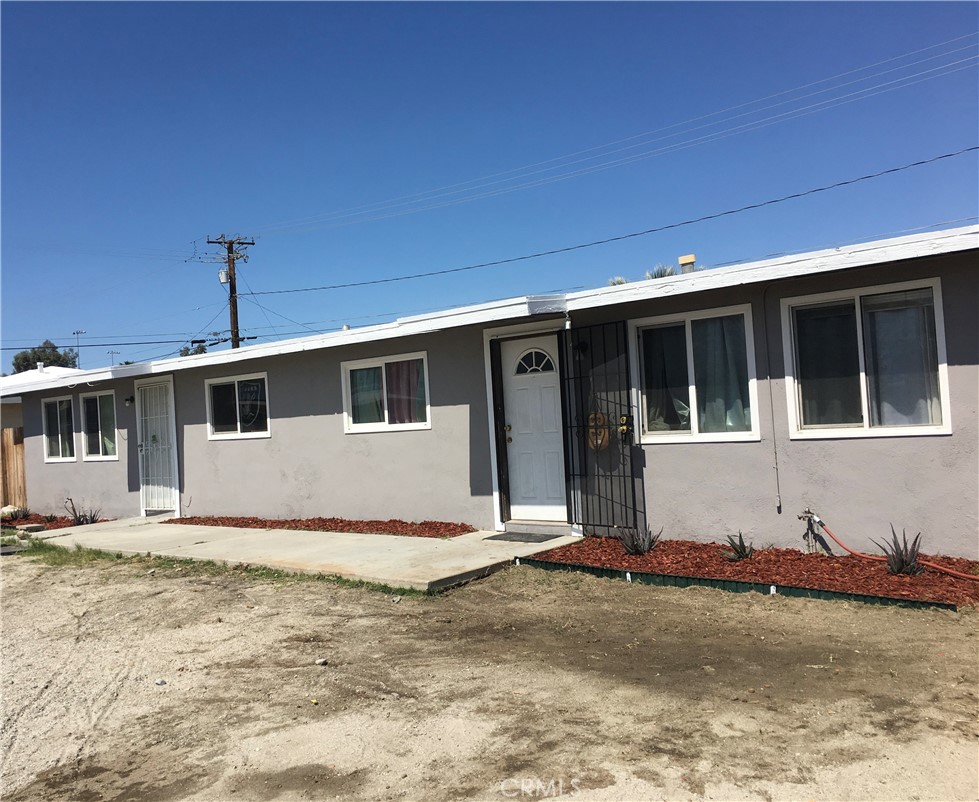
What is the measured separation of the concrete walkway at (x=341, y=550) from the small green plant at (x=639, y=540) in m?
0.84

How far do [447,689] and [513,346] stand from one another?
574 centimetres

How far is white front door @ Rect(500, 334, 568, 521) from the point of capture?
381 inches

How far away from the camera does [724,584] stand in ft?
22.7

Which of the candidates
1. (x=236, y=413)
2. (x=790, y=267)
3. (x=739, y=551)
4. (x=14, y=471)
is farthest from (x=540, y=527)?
(x=14, y=471)

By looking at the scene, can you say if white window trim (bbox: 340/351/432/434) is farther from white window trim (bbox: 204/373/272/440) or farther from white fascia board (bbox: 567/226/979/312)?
white fascia board (bbox: 567/226/979/312)

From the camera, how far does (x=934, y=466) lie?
6949mm

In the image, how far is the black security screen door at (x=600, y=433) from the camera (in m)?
8.81

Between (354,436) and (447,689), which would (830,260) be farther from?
(354,436)

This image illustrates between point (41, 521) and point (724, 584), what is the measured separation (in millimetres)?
15072

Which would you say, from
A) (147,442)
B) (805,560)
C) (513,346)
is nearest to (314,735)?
(805,560)

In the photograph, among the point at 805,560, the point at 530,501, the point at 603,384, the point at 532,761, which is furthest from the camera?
the point at 530,501

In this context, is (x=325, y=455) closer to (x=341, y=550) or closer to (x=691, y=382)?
(x=341, y=550)

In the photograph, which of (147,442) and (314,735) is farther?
(147,442)

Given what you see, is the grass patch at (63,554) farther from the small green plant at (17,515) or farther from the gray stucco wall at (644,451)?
the small green plant at (17,515)
